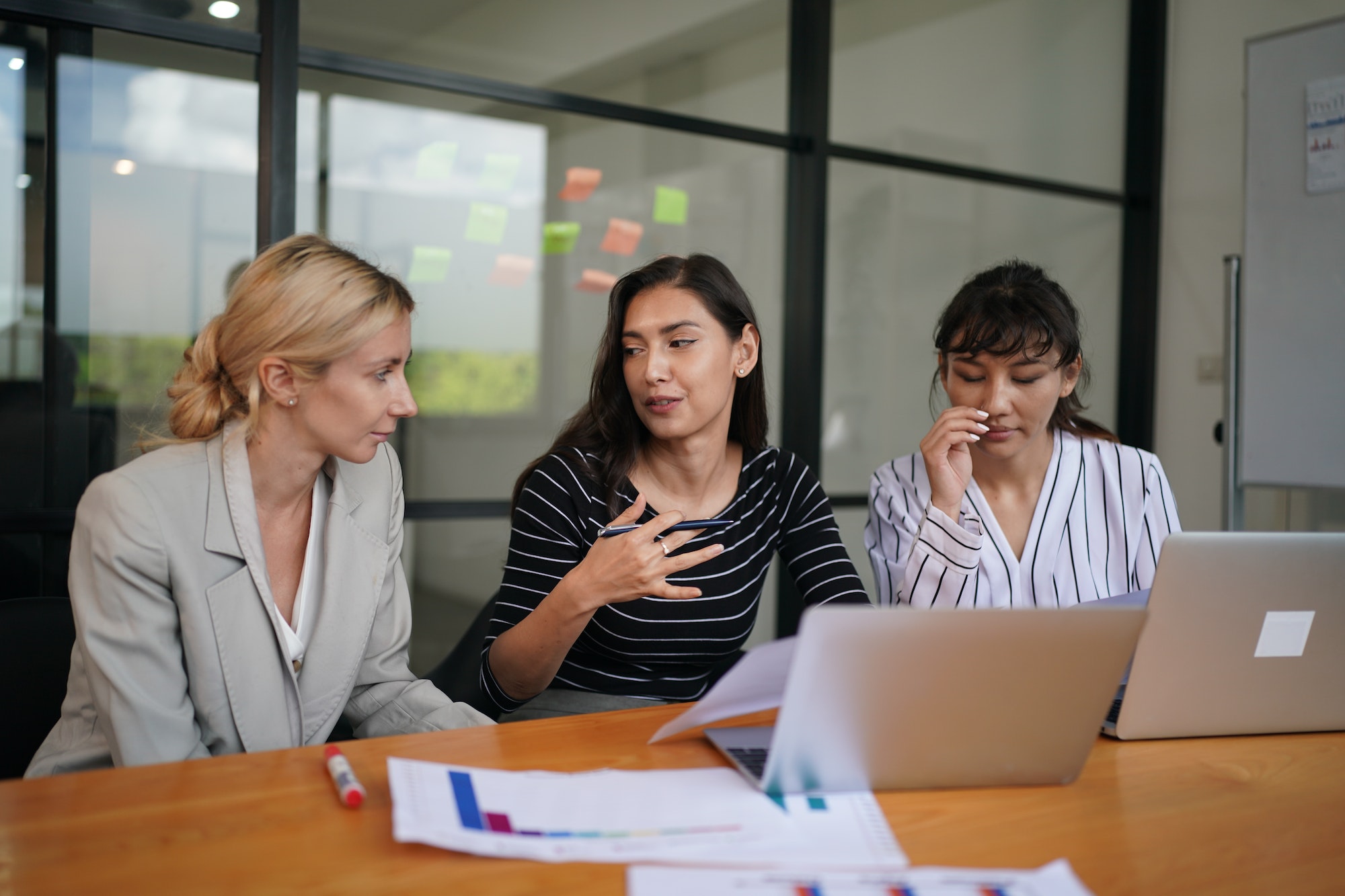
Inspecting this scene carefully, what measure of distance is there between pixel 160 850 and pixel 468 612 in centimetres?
212

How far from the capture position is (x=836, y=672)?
91 centimetres

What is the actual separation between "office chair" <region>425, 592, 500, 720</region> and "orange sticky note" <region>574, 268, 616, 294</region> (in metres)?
1.18

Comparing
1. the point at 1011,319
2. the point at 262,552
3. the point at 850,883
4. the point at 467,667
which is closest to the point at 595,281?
the point at 467,667

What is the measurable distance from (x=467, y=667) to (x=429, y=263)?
1.18 m

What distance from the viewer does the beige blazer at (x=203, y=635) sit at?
128 cm

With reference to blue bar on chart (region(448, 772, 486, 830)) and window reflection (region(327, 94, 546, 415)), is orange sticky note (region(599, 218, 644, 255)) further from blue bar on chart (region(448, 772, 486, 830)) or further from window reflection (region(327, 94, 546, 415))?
blue bar on chart (region(448, 772, 486, 830))

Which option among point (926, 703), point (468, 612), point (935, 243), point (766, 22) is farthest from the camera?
point (935, 243)

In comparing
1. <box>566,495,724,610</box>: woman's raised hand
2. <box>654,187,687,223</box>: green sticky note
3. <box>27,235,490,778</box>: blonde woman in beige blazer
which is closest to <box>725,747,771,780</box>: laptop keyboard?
<box>566,495,724,610</box>: woman's raised hand

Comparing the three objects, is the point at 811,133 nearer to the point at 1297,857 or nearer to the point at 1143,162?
the point at 1143,162

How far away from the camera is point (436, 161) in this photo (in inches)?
109

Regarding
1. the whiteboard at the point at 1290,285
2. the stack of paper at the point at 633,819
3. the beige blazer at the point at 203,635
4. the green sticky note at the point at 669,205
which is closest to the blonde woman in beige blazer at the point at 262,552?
the beige blazer at the point at 203,635

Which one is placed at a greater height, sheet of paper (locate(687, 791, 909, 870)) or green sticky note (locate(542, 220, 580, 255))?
green sticky note (locate(542, 220, 580, 255))

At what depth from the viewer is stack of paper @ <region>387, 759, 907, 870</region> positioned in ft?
2.82

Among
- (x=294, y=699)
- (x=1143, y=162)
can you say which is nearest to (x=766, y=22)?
(x=1143, y=162)
